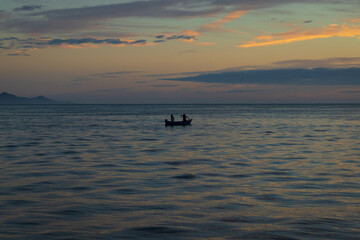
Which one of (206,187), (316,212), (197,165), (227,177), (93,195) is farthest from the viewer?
(197,165)

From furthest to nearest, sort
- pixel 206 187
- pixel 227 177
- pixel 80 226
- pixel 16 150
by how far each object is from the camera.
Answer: pixel 16 150, pixel 227 177, pixel 206 187, pixel 80 226

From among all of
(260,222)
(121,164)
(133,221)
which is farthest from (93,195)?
(121,164)

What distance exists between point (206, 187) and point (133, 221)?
21.3 ft

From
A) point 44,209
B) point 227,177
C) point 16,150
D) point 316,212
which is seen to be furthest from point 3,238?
point 16,150

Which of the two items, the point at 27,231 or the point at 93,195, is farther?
the point at 93,195

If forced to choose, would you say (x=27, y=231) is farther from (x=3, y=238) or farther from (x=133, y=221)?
(x=133, y=221)

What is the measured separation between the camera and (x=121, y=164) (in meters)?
27.7

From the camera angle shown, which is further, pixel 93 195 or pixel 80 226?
pixel 93 195

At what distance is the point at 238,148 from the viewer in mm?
38375

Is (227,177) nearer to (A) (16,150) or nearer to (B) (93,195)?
(B) (93,195)

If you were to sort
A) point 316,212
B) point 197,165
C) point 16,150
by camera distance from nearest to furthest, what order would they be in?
point 316,212
point 197,165
point 16,150

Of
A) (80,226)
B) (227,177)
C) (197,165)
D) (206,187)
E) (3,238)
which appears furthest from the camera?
(197,165)

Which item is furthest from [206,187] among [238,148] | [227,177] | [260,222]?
[238,148]

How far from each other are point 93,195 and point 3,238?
6075 mm
